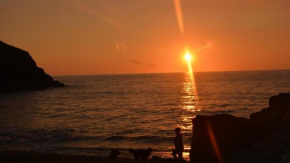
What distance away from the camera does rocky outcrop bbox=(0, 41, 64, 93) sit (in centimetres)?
9354

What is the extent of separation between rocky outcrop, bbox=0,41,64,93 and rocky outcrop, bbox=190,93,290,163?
92976 millimetres

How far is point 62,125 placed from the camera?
3353cm

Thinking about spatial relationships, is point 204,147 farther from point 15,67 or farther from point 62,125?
point 15,67

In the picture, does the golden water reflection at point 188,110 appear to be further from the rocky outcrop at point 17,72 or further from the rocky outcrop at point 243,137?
the rocky outcrop at point 17,72

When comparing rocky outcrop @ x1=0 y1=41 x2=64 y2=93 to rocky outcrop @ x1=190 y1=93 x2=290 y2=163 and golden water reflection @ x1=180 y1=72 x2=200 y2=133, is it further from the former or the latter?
rocky outcrop @ x1=190 y1=93 x2=290 y2=163

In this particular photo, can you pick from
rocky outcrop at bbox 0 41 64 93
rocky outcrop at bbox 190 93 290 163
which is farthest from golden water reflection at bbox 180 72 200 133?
rocky outcrop at bbox 0 41 64 93

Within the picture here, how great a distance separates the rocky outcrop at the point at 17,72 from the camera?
93537mm

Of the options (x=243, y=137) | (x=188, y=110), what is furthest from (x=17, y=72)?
(x=243, y=137)

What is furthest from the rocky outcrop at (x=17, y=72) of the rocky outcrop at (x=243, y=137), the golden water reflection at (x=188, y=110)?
the rocky outcrop at (x=243, y=137)

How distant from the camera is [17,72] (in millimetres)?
98500

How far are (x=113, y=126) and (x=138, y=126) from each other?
9.50 feet

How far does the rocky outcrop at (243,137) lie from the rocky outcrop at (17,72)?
92976 mm

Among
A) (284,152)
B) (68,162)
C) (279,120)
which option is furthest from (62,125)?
(284,152)

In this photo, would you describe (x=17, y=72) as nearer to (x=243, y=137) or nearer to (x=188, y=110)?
(x=188, y=110)
